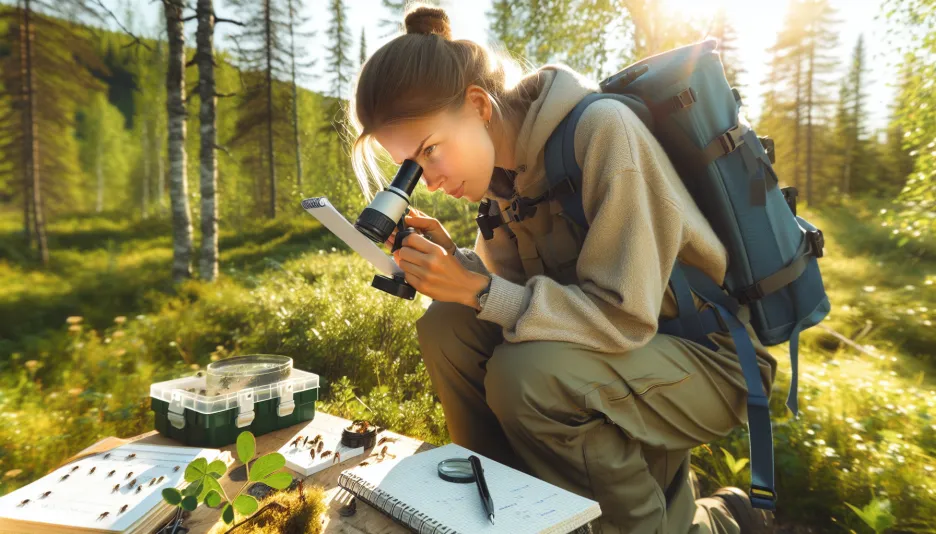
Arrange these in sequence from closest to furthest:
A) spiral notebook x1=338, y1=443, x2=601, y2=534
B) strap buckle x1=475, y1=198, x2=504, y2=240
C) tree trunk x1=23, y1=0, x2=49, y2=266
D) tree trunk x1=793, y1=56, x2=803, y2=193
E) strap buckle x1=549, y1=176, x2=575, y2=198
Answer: spiral notebook x1=338, y1=443, x2=601, y2=534, strap buckle x1=549, y1=176, x2=575, y2=198, strap buckle x1=475, y1=198, x2=504, y2=240, tree trunk x1=23, y1=0, x2=49, y2=266, tree trunk x1=793, y1=56, x2=803, y2=193

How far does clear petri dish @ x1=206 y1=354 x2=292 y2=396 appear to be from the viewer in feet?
6.29

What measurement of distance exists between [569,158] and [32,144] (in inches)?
566

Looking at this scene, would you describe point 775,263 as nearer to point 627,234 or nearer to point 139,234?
point 627,234

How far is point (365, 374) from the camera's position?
140 inches

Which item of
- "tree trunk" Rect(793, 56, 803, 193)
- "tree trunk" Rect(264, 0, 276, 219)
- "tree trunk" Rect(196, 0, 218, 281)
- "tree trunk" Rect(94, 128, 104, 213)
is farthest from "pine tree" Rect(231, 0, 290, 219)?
"tree trunk" Rect(793, 56, 803, 193)

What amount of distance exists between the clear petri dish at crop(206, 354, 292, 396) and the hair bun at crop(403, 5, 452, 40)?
4.81 ft

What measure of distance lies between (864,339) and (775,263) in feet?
18.7

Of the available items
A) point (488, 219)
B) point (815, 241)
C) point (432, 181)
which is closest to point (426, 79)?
point (432, 181)

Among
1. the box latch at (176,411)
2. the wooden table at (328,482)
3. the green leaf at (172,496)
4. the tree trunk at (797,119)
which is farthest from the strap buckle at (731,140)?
the tree trunk at (797,119)

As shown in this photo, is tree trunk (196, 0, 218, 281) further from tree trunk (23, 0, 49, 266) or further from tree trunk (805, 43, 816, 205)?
tree trunk (805, 43, 816, 205)

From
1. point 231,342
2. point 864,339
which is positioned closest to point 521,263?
point 231,342

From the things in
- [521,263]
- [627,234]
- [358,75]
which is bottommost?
[521,263]

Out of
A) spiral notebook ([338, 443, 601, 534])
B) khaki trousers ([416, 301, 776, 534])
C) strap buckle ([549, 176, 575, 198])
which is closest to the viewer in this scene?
spiral notebook ([338, 443, 601, 534])

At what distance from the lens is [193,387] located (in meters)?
2.04
